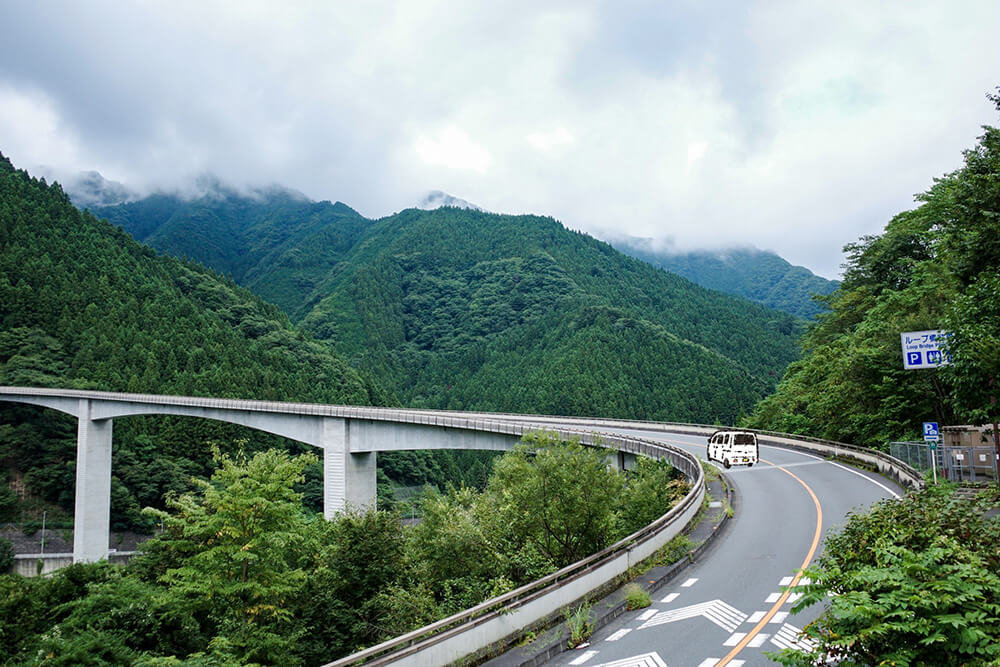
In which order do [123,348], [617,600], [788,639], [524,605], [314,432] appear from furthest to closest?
→ [123,348] < [314,432] < [617,600] < [524,605] < [788,639]

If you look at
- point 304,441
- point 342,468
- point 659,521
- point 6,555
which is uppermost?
point 304,441

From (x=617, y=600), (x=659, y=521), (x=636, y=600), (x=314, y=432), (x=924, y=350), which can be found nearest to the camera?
(x=636, y=600)

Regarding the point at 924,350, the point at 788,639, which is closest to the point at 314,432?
the point at 924,350

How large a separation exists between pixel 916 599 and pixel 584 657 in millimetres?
5597

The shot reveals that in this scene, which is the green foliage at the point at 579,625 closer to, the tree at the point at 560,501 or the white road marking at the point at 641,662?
the white road marking at the point at 641,662

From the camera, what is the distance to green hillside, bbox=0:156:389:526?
72.7 metres

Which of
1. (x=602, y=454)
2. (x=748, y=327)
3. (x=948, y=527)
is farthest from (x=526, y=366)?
(x=948, y=527)

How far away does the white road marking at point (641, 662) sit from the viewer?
9.27 meters

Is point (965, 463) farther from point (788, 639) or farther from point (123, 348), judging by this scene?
point (123, 348)

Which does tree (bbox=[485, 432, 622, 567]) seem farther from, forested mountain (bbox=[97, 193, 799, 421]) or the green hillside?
forested mountain (bbox=[97, 193, 799, 421])

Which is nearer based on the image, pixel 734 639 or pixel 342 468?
pixel 734 639

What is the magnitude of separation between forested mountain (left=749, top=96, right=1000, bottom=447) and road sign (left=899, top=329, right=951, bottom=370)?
0.45 metres

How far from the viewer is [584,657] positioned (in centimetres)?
977

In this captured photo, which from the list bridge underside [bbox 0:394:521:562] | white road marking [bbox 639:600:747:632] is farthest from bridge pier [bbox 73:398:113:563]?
white road marking [bbox 639:600:747:632]
